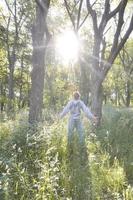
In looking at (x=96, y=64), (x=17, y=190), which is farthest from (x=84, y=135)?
(x=96, y=64)

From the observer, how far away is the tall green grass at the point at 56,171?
6.07m

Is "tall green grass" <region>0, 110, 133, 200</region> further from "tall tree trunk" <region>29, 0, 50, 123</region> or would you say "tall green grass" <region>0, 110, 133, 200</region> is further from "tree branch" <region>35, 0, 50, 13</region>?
"tree branch" <region>35, 0, 50, 13</region>

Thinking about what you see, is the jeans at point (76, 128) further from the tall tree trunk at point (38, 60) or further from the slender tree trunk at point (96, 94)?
the slender tree trunk at point (96, 94)

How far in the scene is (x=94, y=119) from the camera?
10.5m

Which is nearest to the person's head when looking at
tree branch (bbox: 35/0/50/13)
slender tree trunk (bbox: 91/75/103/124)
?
tree branch (bbox: 35/0/50/13)

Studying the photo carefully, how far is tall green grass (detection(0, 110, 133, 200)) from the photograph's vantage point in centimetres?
607

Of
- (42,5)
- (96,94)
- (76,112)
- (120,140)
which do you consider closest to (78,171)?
(76,112)

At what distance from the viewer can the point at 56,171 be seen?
723cm

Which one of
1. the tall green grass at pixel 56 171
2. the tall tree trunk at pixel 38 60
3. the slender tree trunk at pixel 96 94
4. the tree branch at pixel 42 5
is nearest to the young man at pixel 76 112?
the tall green grass at pixel 56 171

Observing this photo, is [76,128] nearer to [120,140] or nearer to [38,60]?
[120,140]

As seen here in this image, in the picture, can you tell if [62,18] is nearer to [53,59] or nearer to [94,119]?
[53,59]

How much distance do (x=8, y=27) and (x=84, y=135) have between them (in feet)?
72.7

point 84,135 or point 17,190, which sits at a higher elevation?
point 84,135

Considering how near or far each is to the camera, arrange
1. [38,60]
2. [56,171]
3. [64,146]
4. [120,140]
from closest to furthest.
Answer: [56,171], [64,146], [120,140], [38,60]
